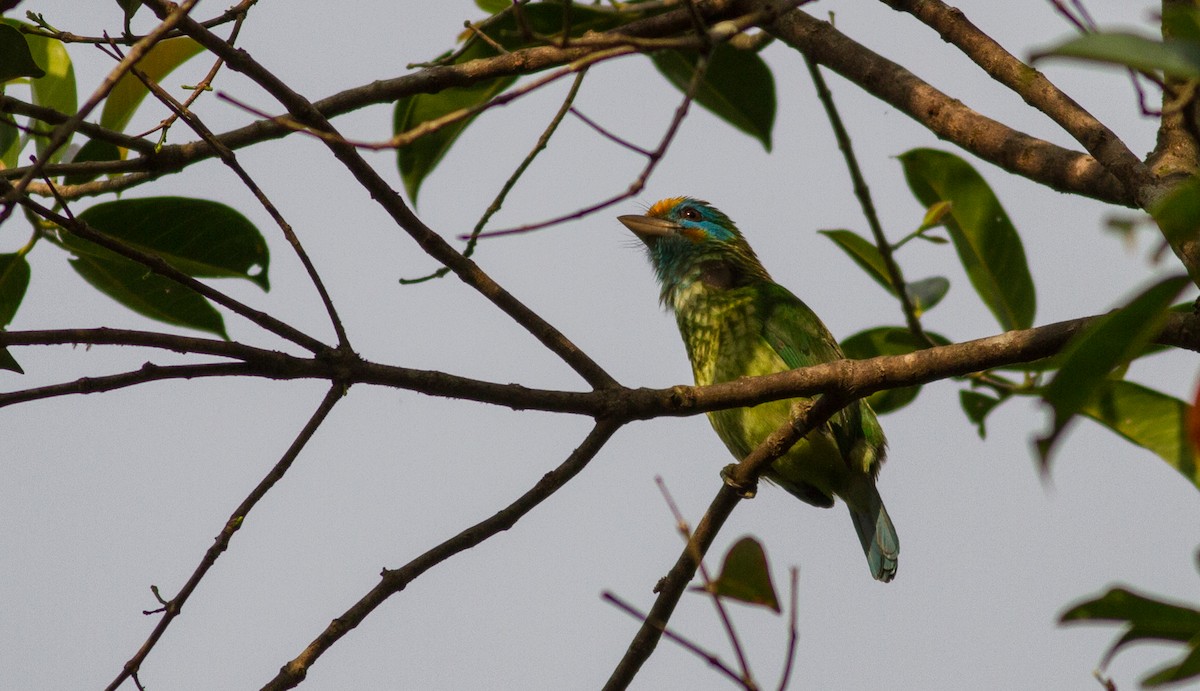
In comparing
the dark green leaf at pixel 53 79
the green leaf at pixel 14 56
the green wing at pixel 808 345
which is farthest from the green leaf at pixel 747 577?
the green wing at pixel 808 345

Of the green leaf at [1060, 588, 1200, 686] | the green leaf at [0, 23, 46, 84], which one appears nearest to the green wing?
the green leaf at [1060, 588, 1200, 686]

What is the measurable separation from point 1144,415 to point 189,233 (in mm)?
2184

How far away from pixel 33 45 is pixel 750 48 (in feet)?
6.04

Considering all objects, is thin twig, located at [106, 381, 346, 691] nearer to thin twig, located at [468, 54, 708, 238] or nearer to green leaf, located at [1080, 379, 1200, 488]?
thin twig, located at [468, 54, 708, 238]

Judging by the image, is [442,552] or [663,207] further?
[663,207]

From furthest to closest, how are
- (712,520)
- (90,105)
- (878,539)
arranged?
(878,539)
(712,520)
(90,105)

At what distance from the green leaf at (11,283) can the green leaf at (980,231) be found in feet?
6.77

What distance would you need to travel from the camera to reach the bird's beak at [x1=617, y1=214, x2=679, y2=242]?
525 cm

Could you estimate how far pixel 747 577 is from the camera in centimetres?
169

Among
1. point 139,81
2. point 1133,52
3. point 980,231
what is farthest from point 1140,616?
point 139,81

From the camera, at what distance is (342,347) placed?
7.16 feet

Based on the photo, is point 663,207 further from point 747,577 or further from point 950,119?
point 747,577

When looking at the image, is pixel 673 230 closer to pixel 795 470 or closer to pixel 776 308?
pixel 776 308

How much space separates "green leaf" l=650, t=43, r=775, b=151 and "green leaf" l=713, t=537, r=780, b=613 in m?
1.87
